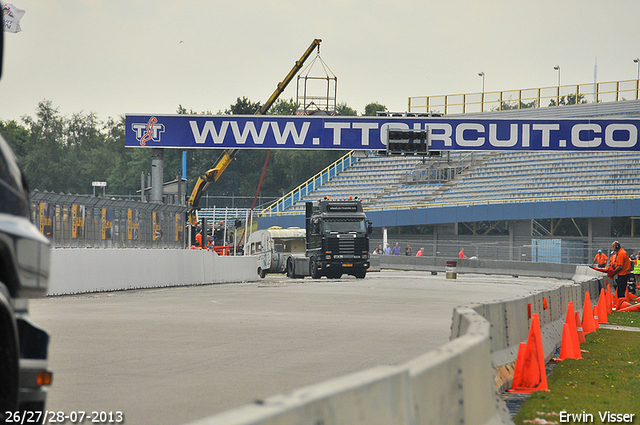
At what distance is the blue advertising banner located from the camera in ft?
126

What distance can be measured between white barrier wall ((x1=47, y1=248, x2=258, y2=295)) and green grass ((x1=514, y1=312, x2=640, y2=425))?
1408 centimetres

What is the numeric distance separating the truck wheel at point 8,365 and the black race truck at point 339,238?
35347 mm

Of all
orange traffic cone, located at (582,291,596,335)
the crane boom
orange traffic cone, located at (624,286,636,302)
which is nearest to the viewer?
orange traffic cone, located at (582,291,596,335)

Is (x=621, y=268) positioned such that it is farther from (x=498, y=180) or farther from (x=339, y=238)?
(x=498, y=180)

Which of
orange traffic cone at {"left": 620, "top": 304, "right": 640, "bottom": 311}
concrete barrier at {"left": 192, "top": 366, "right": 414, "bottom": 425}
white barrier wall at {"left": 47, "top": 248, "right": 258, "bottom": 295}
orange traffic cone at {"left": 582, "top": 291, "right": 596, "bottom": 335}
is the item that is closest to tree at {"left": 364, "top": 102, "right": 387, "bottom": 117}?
white barrier wall at {"left": 47, "top": 248, "right": 258, "bottom": 295}

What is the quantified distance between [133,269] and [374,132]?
15387 mm

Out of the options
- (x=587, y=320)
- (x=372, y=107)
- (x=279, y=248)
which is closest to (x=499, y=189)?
(x=279, y=248)

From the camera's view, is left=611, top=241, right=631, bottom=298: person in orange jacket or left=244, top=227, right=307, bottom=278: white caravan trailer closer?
left=611, top=241, right=631, bottom=298: person in orange jacket

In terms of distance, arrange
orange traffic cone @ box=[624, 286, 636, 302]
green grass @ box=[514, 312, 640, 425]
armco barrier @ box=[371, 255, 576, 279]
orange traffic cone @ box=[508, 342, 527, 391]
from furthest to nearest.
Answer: armco barrier @ box=[371, 255, 576, 279]
orange traffic cone @ box=[624, 286, 636, 302]
orange traffic cone @ box=[508, 342, 527, 391]
green grass @ box=[514, 312, 640, 425]

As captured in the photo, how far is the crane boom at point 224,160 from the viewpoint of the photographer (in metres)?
47.1

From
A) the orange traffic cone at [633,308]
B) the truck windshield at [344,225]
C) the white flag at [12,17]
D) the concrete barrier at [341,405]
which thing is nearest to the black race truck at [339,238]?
the truck windshield at [344,225]

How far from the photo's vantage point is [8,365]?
14.9ft

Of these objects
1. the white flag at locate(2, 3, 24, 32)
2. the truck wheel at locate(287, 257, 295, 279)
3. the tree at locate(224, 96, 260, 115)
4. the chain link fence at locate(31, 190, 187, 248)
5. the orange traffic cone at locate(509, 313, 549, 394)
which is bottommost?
the truck wheel at locate(287, 257, 295, 279)

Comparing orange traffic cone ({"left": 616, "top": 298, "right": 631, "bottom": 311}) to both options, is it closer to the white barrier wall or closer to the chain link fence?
the white barrier wall
